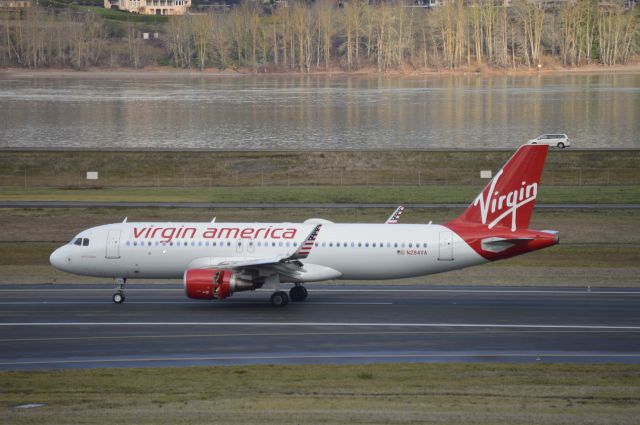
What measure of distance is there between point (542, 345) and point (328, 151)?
63.0 metres

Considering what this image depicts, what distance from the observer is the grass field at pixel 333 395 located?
30.0 m

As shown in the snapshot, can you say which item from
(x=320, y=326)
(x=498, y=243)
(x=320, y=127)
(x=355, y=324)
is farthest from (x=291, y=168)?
(x=320, y=127)

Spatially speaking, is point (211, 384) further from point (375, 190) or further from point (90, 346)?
point (375, 190)

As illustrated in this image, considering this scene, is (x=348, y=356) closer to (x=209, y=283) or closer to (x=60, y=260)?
(x=209, y=283)

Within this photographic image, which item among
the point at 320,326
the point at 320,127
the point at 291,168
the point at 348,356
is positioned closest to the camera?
the point at 348,356

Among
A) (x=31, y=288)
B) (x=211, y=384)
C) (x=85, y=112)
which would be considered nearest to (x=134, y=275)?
(x=31, y=288)

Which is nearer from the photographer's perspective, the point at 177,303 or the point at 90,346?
the point at 90,346

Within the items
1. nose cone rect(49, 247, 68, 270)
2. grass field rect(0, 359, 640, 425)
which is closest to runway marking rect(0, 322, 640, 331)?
nose cone rect(49, 247, 68, 270)

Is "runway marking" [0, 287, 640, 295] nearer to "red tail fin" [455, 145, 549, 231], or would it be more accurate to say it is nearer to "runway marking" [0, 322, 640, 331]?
"red tail fin" [455, 145, 549, 231]

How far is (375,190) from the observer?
8700 cm

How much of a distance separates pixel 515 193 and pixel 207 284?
14.8 m

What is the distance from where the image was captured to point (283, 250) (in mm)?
47781

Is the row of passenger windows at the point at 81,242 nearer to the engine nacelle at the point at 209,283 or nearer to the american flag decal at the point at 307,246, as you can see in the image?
the engine nacelle at the point at 209,283

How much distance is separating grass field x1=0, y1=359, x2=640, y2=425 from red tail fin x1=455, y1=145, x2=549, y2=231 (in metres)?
12.7
